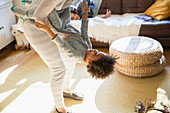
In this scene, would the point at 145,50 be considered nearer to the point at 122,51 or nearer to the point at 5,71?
the point at 122,51

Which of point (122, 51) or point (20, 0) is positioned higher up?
point (20, 0)

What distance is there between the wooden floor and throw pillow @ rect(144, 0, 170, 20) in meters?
0.50

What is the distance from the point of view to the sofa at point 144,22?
272cm

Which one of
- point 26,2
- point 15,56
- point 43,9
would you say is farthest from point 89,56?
point 15,56

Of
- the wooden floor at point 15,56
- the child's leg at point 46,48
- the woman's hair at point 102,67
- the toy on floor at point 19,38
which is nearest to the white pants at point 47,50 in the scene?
the child's leg at point 46,48

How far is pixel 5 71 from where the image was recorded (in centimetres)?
262

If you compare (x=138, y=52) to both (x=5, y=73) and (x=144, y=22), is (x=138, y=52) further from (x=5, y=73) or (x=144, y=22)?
(x=5, y=73)

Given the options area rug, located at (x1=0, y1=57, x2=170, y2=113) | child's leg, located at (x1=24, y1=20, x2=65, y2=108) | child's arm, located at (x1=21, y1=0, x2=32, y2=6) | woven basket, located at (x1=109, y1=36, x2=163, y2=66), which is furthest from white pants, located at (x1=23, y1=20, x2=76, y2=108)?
woven basket, located at (x1=109, y1=36, x2=163, y2=66)

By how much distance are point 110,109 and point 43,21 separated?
1.06m

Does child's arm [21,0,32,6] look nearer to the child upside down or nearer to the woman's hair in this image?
the child upside down

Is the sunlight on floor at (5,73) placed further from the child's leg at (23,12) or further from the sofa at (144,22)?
the child's leg at (23,12)

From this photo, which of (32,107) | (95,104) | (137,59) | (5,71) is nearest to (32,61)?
(5,71)

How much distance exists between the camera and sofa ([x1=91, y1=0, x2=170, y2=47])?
2.72 meters

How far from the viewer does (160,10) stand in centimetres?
294
